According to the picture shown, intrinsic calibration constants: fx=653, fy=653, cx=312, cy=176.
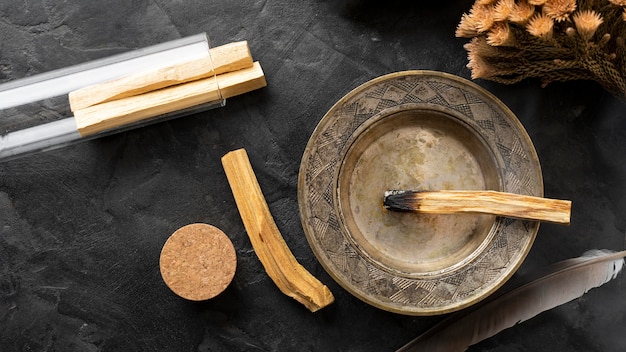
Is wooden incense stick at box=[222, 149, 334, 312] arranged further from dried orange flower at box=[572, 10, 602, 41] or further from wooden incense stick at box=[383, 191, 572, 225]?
dried orange flower at box=[572, 10, 602, 41]

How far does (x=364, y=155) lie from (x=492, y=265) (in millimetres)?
563

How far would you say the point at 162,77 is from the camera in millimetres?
2238

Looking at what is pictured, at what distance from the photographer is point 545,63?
214 centimetres

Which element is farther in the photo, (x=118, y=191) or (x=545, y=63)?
(x=118, y=191)

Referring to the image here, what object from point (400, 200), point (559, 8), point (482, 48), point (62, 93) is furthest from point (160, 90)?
point (559, 8)

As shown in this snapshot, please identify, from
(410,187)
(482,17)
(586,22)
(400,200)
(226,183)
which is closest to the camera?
(586,22)

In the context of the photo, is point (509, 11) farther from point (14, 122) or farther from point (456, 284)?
point (14, 122)

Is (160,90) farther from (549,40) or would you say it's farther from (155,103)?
(549,40)

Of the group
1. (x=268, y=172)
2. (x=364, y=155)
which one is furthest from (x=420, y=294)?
(x=268, y=172)

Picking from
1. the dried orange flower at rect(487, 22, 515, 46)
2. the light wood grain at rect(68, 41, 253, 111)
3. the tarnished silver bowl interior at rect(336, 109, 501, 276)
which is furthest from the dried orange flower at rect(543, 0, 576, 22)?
the light wood grain at rect(68, 41, 253, 111)

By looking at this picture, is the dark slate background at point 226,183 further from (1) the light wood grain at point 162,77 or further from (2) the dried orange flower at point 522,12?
(2) the dried orange flower at point 522,12

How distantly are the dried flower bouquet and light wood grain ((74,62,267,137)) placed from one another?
2.51 ft

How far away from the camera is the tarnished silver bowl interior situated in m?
2.21

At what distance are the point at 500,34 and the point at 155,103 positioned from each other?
1.14 metres
